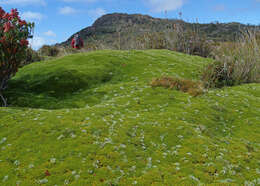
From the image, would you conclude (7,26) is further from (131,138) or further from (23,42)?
(131,138)

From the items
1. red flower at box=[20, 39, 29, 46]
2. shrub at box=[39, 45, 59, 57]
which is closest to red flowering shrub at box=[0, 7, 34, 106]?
red flower at box=[20, 39, 29, 46]

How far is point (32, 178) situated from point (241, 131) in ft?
32.1

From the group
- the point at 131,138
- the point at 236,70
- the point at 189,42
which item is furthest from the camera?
the point at 189,42

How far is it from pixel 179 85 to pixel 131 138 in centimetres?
813

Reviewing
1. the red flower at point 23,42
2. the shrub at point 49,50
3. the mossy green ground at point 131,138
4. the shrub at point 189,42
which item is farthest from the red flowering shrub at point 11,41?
the shrub at point 49,50

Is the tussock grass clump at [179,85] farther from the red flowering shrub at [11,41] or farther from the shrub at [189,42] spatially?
the shrub at [189,42]

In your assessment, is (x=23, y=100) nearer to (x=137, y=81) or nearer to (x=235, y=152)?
(x=137, y=81)

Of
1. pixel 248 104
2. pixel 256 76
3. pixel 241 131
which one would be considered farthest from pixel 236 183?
pixel 256 76

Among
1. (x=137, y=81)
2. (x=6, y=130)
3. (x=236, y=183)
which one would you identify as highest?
(x=137, y=81)

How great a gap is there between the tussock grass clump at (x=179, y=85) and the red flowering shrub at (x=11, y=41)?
973 cm

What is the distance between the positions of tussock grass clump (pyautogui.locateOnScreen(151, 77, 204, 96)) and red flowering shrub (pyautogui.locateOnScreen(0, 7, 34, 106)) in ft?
31.9

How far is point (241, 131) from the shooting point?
1173cm

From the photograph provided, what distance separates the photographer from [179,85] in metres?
16.6

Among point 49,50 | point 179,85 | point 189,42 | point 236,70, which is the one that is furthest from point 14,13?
point 49,50
